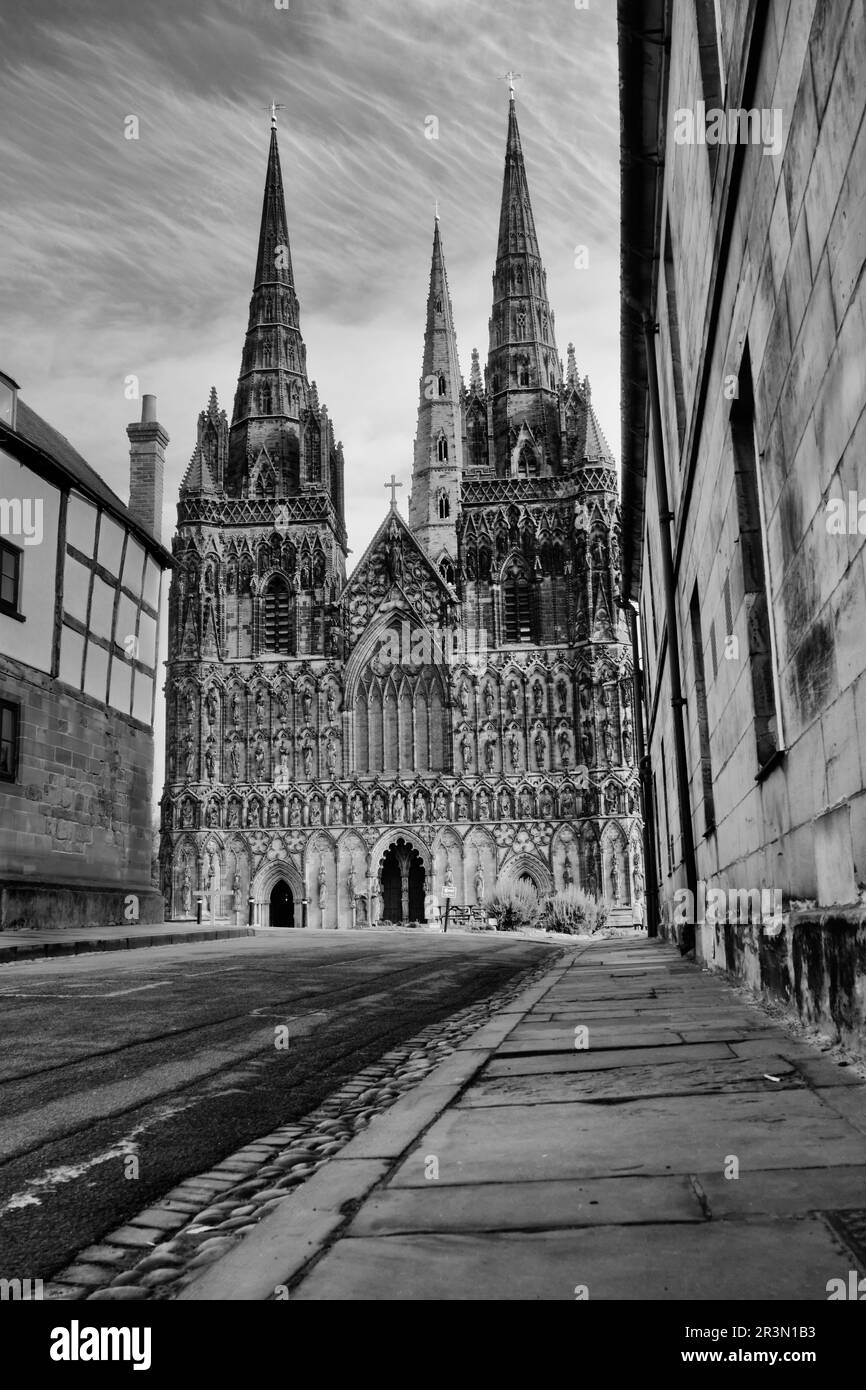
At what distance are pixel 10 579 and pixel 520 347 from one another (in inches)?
1529

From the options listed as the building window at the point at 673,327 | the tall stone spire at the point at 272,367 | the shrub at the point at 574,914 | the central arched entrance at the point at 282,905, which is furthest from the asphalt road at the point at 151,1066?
the tall stone spire at the point at 272,367

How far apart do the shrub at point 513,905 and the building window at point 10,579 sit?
799 inches

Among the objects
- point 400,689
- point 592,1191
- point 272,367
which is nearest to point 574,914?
point 400,689

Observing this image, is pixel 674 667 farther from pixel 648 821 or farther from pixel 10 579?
pixel 648 821

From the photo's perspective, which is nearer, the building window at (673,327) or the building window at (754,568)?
the building window at (754,568)

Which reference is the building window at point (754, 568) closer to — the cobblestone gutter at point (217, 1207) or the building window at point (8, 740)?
the cobblestone gutter at point (217, 1207)

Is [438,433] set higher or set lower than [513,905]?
higher

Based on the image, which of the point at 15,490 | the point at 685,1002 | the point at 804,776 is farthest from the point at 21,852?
the point at 804,776

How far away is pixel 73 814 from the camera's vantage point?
19.4 meters

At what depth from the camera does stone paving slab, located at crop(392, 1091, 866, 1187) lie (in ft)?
9.45

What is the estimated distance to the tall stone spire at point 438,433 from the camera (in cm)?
5328

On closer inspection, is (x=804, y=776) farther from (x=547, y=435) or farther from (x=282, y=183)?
(x=282, y=183)

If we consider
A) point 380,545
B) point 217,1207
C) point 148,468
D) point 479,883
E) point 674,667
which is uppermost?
point 380,545
